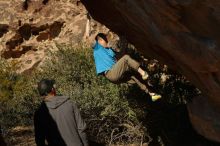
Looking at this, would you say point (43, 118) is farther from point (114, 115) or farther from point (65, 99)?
point (114, 115)

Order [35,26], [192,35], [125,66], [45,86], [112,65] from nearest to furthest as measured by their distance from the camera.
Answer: [192,35] → [45,86] → [125,66] → [112,65] → [35,26]

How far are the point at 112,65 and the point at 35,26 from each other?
25.2ft

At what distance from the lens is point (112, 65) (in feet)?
27.9

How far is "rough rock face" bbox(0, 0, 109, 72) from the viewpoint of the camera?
15.5 meters

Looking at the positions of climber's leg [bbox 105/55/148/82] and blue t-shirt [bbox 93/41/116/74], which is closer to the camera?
climber's leg [bbox 105/55/148/82]

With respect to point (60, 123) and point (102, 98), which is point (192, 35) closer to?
point (60, 123)

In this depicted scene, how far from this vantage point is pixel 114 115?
1025 centimetres

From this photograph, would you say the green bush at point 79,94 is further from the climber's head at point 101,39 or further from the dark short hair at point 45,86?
the dark short hair at point 45,86

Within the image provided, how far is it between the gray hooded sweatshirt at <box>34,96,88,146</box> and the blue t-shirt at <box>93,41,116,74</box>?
2.29 metres

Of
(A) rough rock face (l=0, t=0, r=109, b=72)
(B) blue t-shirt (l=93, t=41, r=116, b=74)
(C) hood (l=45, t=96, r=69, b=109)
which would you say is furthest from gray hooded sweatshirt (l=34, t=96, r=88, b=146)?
(A) rough rock face (l=0, t=0, r=109, b=72)

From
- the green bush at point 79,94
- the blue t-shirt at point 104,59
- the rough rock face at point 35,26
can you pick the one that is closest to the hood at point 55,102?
the blue t-shirt at point 104,59

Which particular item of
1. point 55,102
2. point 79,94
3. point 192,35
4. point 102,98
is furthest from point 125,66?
point 79,94

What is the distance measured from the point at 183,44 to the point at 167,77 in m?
3.82

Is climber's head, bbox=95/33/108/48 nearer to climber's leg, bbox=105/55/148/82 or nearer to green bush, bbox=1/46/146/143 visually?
climber's leg, bbox=105/55/148/82
